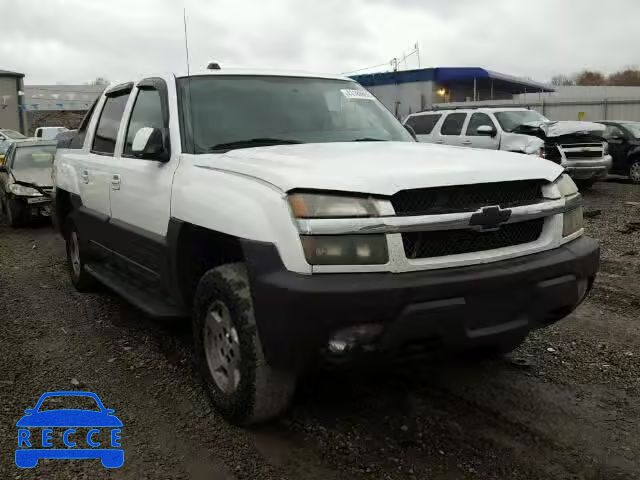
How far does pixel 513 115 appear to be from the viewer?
1434cm

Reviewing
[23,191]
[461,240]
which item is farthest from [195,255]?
[23,191]

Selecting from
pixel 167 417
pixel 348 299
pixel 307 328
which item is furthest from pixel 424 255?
pixel 167 417

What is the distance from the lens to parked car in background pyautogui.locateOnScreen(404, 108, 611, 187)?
13.6 metres

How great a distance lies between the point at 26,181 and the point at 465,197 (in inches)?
406

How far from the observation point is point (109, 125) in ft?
16.8

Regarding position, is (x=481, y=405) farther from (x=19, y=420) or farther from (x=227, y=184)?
(x=19, y=420)

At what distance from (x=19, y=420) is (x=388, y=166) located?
2.48 meters

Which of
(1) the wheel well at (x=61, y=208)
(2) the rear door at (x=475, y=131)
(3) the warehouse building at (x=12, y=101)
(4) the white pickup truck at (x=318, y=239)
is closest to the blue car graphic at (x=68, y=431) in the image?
(4) the white pickup truck at (x=318, y=239)

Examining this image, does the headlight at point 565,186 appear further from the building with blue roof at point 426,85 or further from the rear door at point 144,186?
the building with blue roof at point 426,85

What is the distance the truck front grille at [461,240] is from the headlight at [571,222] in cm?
25

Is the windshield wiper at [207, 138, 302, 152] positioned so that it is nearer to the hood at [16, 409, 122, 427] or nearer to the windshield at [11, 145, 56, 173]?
the hood at [16, 409, 122, 427]

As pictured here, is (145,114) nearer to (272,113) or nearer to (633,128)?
(272,113)

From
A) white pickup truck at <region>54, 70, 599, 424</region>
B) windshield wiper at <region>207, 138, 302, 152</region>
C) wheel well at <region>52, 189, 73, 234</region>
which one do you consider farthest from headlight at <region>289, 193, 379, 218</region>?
wheel well at <region>52, 189, 73, 234</region>

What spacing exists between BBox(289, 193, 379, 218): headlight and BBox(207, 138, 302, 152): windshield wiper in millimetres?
1154
